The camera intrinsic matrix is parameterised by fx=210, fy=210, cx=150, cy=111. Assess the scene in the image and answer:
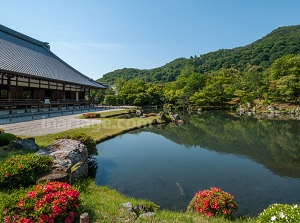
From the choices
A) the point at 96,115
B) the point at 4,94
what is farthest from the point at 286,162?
the point at 4,94

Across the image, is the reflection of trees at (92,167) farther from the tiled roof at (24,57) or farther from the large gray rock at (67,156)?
the tiled roof at (24,57)

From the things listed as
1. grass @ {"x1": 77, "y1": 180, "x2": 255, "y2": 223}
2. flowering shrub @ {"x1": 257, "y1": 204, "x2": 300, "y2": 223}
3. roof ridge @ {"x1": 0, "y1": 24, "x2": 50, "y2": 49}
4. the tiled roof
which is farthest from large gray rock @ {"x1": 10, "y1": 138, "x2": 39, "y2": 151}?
roof ridge @ {"x1": 0, "y1": 24, "x2": 50, "y2": 49}

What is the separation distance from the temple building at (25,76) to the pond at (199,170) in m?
11.5

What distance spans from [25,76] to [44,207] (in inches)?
749

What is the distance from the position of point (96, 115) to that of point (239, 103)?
125 feet

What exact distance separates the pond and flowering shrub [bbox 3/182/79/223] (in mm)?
3216

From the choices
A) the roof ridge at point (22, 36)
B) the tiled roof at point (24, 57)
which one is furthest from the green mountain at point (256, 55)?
the tiled roof at point (24, 57)

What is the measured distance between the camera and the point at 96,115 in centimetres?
2420

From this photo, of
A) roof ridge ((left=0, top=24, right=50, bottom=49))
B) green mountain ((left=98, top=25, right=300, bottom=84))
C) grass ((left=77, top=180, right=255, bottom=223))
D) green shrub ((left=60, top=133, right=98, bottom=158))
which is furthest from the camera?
green mountain ((left=98, top=25, right=300, bottom=84))

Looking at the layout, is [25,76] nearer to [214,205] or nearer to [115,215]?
[115,215]

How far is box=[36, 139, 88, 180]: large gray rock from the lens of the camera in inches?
248

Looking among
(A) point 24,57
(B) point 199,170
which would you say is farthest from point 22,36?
(B) point 199,170

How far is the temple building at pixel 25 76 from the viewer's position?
19.2 meters

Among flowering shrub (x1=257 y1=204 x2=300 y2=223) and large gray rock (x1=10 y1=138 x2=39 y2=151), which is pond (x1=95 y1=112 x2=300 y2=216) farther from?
large gray rock (x1=10 y1=138 x2=39 y2=151)
